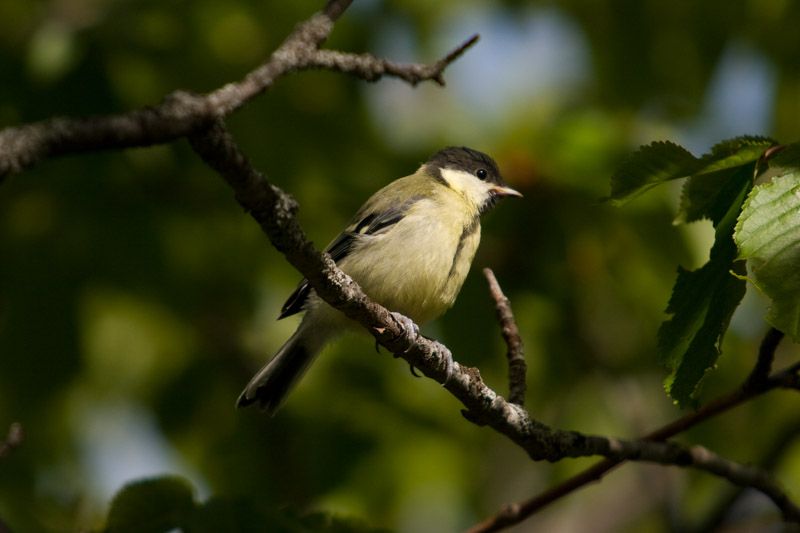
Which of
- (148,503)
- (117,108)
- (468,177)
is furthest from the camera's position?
(468,177)

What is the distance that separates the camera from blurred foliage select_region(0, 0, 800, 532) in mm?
5199

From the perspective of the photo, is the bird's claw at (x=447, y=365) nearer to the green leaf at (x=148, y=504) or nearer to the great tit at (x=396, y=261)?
the green leaf at (x=148, y=504)

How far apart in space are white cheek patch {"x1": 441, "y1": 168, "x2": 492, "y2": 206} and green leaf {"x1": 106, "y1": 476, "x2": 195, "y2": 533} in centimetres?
273

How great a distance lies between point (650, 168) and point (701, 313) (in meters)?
0.44

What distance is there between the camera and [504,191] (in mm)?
5348

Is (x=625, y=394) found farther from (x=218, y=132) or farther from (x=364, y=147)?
(x=218, y=132)

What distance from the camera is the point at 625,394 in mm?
5766

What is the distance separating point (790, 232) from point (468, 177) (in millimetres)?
3144

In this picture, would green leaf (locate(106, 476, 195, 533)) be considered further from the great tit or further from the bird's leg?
the great tit

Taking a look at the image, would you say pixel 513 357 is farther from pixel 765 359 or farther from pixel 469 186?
pixel 469 186

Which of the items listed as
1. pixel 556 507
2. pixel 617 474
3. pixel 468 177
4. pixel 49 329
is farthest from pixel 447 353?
pixel 617 474

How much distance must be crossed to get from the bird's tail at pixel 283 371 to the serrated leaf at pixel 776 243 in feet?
9.03

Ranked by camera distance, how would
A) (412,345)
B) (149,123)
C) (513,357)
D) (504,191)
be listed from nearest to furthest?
1. (149,123)
2. (412,345)
3. (513,357)
4. (504,191)

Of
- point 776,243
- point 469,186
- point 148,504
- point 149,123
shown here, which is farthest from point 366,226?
point 149,123
